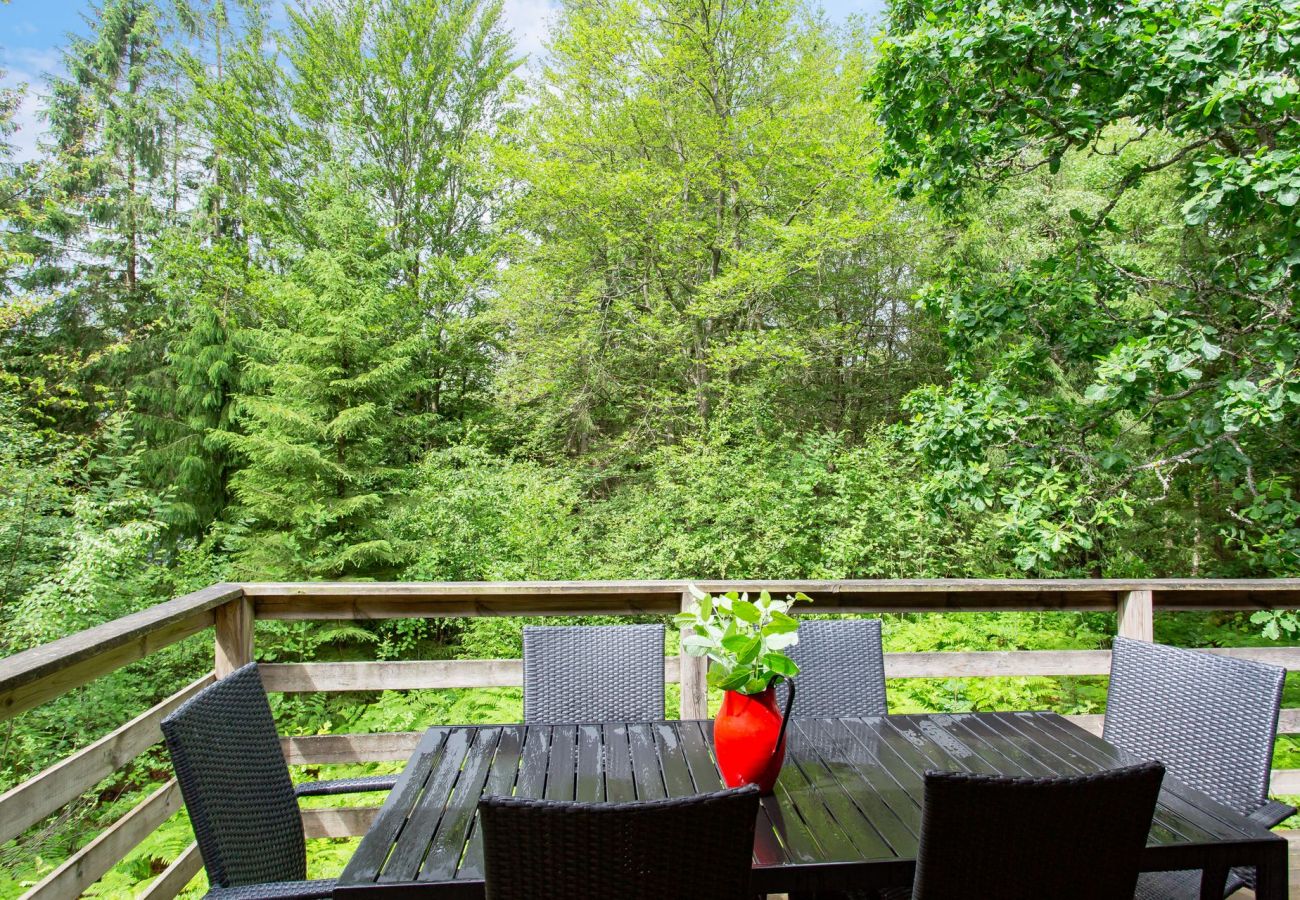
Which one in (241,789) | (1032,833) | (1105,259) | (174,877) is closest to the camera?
(1032,833)

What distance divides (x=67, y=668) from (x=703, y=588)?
163 centimetres

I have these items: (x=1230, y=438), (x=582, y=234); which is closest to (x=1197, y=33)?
(x=1230, y=438)

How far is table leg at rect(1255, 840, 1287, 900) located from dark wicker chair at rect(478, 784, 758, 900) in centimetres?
105

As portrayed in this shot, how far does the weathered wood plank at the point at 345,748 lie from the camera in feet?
7.75

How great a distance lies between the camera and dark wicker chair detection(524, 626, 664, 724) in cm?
205

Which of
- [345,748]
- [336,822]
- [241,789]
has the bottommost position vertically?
[336,822]

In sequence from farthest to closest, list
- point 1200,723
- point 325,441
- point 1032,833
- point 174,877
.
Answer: point 325,441 → point 174,877 → point 1200,723 → point 1032,833

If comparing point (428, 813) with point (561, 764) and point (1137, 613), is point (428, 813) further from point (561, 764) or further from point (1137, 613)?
point (1137, 613)

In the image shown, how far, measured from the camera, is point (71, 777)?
57.7 inches

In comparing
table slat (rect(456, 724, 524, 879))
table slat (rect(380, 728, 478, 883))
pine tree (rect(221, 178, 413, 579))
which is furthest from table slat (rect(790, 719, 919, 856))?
pine tree (rect(221, 178, 413, 579))

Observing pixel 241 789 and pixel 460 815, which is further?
pixel 241 789

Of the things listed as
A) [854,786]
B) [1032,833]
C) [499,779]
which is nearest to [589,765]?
[499,779]

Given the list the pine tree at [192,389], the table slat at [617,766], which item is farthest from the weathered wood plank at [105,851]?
the pine tree at [192,389]

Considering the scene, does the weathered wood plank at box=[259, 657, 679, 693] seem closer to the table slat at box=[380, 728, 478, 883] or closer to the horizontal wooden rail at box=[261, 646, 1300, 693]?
the horizontal wooden rail at box=[261, 646, 1300, 693]
